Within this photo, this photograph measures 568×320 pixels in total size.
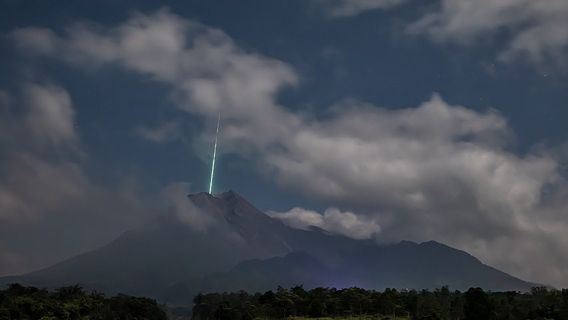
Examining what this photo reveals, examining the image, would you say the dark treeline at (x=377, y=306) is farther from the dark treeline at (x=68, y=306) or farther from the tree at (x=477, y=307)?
the dark treeline at (x=68, y=306)

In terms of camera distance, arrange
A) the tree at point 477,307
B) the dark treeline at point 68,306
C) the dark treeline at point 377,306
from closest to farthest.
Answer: the tree at point 477,307 < the dark treeline at point 377,306 < the dark treeline at point 68,306

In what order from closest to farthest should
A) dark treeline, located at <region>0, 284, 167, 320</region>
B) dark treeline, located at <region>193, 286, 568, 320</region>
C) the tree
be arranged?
the tree, dark treeline, located at <region>193, 286, 568, 320</region>, dark treeline, located at <region>0, 284, 167, 320</region>

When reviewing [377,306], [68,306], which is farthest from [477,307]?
[68,306]

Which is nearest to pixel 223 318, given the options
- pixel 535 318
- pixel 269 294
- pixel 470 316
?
pixel 269 294

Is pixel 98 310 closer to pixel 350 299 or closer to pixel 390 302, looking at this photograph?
pixel 350 299

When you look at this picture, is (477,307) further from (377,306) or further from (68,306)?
(68,306)

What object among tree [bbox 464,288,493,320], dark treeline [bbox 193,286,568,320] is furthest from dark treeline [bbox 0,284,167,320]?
tree [bbox 464,288,493,320]

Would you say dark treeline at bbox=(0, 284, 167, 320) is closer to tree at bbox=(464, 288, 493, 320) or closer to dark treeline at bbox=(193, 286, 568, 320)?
dark treeline at bbox=(193, 286, 568, 320)

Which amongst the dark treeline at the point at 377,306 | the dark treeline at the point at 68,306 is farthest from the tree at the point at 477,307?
the dark treeline at the point at 68,306
